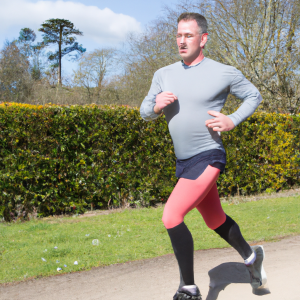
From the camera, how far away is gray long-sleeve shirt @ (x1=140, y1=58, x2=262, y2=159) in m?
2.53

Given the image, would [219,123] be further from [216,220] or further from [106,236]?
[106,236]

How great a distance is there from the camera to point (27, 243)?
186 inches

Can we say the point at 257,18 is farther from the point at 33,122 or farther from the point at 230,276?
the point at 230,276

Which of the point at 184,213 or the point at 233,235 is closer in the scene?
the point at 184,213

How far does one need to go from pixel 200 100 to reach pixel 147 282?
1.79 meters

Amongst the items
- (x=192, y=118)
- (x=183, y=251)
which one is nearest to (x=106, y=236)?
(x=183, y=251)

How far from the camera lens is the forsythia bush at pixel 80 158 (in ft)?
19.5

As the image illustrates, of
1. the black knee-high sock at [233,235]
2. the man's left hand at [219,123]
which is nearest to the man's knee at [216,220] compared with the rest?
the black knee-high sock at [233,235]

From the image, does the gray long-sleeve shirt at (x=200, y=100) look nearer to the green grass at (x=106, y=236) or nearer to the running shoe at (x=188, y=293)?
the running shoe at (x=188, y=293)

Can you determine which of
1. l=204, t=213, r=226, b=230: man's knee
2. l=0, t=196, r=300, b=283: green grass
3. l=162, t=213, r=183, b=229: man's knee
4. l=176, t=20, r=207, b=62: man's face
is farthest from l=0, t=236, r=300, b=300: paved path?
l=176, t=20, r=207, b=62: man's face

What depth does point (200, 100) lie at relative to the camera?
2523 millimetres

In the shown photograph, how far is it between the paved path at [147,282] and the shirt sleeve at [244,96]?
1.48 metres

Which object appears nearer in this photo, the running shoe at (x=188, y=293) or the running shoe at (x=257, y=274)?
the running shoe at (x=188, y=293)

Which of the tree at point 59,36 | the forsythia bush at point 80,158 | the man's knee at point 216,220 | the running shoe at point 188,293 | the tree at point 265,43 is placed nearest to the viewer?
the running shoe at point 188,293
